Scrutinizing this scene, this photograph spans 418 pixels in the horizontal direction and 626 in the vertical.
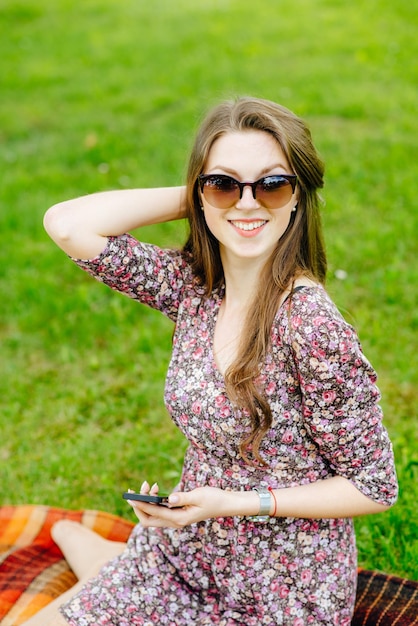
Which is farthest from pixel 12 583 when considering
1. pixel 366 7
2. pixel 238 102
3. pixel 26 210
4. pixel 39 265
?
pixel 366 7

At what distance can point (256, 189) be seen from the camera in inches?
88.3

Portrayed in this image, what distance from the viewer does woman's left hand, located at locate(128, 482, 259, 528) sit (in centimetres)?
214

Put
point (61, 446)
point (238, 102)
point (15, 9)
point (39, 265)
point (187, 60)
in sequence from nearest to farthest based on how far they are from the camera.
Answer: point (238, 102), point (61, 446), point (39, 265), point (187, 60), point (15, 9)

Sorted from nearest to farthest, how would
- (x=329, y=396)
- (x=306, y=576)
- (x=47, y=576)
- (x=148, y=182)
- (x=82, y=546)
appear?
(x=329, y=396) < (x=306, y=576) < (x=47, y=576) < (x=82, y=546) < (x=148, y=182)

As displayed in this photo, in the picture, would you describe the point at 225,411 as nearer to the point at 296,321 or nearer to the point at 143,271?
the point at 296,321

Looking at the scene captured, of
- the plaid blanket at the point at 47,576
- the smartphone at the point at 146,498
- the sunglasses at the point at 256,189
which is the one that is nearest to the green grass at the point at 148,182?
the plaid blanket at the point at 47,576

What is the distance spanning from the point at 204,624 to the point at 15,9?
10.8m

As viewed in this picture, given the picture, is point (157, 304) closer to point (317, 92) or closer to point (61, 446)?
point (61, 446)

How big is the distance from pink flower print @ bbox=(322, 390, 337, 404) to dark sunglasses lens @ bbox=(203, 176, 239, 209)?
0.59 m

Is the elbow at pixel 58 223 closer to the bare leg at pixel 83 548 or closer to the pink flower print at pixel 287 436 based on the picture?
the pink flower print at pixel 287 436

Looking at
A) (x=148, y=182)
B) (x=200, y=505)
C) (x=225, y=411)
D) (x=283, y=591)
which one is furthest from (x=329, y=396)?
(x=148, y=182)

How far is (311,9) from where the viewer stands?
1023 cm

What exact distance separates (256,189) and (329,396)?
60 cm

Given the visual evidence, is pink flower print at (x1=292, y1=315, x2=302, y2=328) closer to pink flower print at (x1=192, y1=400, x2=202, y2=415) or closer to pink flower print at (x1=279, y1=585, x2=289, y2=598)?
pink flower print at (x1=192, y1=400, x2=202, y2=415)
